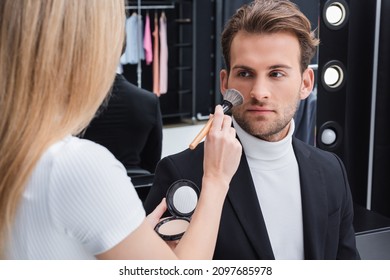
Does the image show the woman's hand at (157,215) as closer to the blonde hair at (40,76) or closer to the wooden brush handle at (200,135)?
the wooden brush handle at (200,135)

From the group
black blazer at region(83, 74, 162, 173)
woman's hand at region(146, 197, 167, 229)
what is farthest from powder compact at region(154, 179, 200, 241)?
black blazer at region(83, 74, 162, 173)

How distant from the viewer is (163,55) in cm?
437

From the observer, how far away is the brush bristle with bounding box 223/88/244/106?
3.41 ft

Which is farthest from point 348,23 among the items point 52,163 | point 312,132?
point 52,163

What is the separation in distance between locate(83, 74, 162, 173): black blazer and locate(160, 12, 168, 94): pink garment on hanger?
2250mm

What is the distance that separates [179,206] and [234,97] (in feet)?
0.78

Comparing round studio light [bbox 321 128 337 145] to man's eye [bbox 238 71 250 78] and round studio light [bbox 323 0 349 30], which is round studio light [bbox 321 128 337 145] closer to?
round studio light [bbox 323 0 349 30]

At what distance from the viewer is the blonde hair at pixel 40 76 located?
67 centimetres

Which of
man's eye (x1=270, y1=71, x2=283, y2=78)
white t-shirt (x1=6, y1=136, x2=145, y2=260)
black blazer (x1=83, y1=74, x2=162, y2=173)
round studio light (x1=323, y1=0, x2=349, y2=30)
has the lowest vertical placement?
black blazer (x1=83, y1=74, x2=162, y2=173)

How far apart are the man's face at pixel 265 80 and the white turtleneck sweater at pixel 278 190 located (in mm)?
30

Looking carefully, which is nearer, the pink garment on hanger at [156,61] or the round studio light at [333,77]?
the round studio light at [333,77]

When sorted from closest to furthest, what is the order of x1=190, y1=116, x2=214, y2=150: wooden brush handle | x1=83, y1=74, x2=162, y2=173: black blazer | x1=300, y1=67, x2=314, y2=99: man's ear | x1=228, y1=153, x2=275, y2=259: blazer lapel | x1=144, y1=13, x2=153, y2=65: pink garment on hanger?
x1=190, y1=116, x2=214, y2=150: wooden brush handle → x1=228, y1=153, x2=275, y2=259: blazer lapel → x1=300, y1=67, x2=314, y2=99: man's ear → x1=83, y1=74, x2=162, y2=173: black blazer → x1=144, y1=13, x2=153, y2=65: pink garment on hanger

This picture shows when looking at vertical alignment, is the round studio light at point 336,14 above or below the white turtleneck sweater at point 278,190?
above

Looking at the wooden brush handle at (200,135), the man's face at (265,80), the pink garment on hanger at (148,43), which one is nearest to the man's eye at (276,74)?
the man's face at (265,80)
